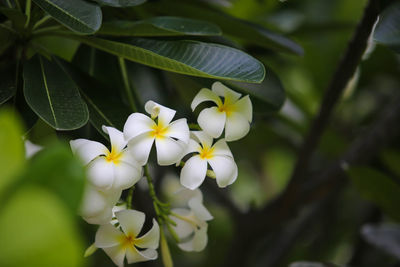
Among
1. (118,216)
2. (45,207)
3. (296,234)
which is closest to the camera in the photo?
(45,207)

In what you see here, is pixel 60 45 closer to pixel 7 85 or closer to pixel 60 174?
pixel 7 85

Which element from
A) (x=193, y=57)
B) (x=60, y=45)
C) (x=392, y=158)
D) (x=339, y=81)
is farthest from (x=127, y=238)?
(x=392, y=158)

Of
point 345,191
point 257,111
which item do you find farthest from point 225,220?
point 257,111

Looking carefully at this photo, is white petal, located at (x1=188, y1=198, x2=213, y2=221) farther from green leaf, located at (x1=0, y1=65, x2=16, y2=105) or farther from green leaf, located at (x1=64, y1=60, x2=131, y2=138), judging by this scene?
green leaf, located at (x1=0, y1=65, x2=16, y2=105)

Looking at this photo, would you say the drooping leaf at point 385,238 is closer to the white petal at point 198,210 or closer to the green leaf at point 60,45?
the white petal at point 198,210

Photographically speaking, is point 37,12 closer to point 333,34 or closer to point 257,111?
point 257,111

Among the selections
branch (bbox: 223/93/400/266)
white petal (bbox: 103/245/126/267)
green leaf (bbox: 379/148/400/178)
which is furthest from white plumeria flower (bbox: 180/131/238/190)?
green leaf (bbox: 379/148/400/178)
